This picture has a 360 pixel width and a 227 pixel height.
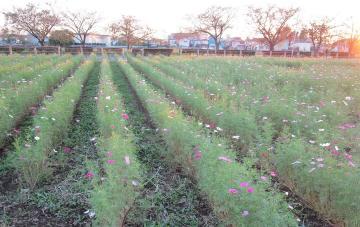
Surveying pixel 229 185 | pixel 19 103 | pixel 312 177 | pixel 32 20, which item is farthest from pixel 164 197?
pixel 32 20

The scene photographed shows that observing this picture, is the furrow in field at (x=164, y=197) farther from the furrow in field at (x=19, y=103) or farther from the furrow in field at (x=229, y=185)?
the furrow in field at (x=19, y=103)

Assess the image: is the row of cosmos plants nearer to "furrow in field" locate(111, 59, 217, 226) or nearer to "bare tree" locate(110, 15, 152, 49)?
"furrow in field" locate(111, 59, 217, 226)

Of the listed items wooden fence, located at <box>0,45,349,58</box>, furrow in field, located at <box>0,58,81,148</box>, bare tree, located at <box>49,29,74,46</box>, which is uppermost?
bare tree, located at <box>49,29,74,46</box>

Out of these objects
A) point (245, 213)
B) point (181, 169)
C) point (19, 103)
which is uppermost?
point (19, 103)

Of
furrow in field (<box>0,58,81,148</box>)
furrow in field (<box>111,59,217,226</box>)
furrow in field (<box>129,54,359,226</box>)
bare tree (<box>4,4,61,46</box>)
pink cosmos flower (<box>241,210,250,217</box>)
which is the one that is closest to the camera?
pink cosmos flower (<box>241,210,250,217</box>)

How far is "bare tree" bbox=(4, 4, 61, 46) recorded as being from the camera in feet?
157

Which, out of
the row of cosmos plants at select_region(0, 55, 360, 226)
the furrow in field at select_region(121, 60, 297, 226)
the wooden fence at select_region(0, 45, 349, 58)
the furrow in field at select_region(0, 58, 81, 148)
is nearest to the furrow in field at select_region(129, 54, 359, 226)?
the row of cosmos plants at select_region(0, 55, 360, 226)

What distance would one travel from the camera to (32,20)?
48781mm

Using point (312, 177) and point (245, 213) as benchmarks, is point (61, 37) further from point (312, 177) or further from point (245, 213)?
point (245, 213)

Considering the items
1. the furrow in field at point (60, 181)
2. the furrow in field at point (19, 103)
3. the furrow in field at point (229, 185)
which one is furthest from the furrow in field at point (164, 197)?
the furrow in field at point (19, 103)

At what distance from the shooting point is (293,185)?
4.41 m

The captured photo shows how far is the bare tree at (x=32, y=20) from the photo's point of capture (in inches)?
1890

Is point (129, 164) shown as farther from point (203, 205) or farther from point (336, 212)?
point (336, 212)

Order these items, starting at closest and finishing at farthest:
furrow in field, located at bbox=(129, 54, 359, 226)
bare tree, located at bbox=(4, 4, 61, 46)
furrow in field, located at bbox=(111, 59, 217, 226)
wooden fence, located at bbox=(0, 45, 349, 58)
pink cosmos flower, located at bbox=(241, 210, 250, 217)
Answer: pink cosmos flower, located at bbox=(241, 210, 250, 217) → furrow in field, located at bbox=(129, 54, 359, 226) → furrow in field, located at bbox=(111, 59, 217, 226) → wooden fence, located at bbox=(0, 45, 349, 58) → bare tree, located at bbox=(4, 4, 61, 46)
